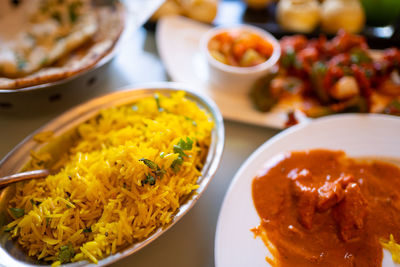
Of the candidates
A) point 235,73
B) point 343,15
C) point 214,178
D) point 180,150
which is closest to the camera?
point 180,150

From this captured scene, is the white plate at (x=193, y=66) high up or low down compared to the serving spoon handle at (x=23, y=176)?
down

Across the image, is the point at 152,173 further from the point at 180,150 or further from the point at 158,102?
the point at 158,102

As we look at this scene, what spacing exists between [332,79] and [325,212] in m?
1.10

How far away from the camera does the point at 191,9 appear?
2812 mm

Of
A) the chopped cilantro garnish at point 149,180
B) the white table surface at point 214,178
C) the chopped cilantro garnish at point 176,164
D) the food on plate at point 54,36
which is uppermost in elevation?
the food on plate at point 54,36

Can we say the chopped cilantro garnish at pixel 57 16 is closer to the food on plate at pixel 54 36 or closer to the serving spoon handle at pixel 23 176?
the food on plate at pixel 54 36

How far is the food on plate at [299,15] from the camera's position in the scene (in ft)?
9.11

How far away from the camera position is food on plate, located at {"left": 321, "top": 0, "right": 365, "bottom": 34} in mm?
2760

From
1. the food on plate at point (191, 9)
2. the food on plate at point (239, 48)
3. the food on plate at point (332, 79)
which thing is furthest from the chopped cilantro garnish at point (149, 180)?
the food on plate at point (191, 9)

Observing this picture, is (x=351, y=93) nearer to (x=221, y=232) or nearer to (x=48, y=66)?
(x=221, y=232)

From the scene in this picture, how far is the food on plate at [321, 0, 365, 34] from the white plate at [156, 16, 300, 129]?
112 centimetres

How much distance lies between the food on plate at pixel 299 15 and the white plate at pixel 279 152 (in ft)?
4.24

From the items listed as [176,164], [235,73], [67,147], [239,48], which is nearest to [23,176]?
[67,147]

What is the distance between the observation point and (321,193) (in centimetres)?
150
